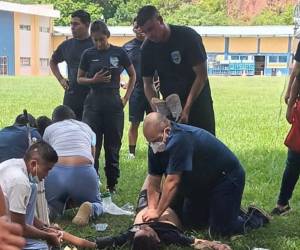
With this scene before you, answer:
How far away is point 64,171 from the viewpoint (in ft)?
17.0

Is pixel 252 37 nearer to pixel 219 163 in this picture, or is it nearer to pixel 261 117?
pixel 261 117

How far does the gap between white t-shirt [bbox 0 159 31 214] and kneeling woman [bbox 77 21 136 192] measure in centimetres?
237

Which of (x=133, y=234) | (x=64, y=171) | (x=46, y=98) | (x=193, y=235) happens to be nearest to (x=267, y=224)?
(x=193, y=235)

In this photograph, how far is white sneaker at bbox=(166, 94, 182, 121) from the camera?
16.2 feet

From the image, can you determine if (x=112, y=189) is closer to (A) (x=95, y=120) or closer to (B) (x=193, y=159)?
(A) (x=95, y=120)

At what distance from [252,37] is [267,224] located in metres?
52.3

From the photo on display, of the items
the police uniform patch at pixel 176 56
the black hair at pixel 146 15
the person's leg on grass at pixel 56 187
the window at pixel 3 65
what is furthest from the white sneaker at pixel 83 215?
the window at pixel 3 65

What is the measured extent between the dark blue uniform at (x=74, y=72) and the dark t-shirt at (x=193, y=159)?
2149mm

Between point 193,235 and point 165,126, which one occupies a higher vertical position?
point 165,126

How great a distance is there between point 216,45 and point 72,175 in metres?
51.0

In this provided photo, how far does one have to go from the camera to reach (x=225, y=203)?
15.5ft

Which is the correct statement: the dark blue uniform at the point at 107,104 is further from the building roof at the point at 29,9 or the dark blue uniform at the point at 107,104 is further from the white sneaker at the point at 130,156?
the building roof at the point at 29,9

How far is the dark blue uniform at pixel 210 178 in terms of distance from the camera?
459cm

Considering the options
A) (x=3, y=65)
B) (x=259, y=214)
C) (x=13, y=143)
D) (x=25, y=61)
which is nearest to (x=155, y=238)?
(x=259, y=214)
